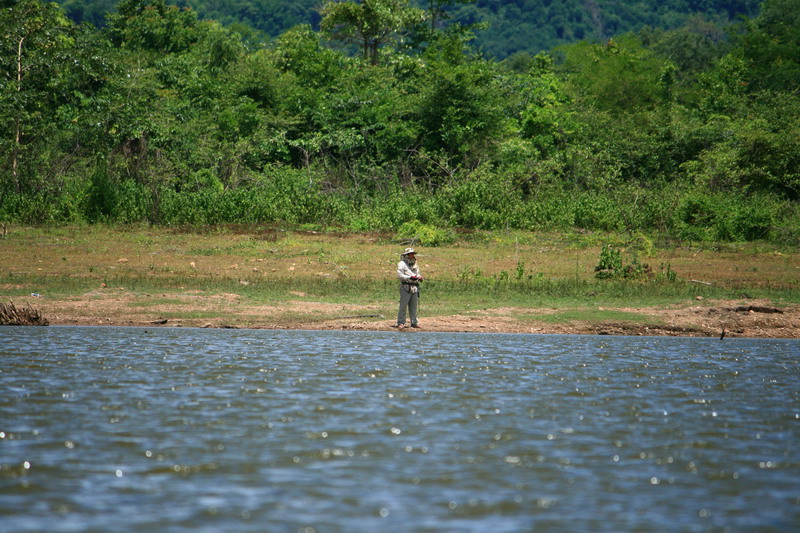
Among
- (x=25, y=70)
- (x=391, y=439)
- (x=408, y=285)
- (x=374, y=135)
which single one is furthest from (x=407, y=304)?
(x=374, y=135)

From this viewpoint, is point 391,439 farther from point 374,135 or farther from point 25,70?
point 374,135

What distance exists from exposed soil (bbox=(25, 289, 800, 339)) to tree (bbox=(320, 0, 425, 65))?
30079 millimetres

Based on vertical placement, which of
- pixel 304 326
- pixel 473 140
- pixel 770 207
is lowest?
pixel 304 326

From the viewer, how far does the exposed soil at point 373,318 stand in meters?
18.6

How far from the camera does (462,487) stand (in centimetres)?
748

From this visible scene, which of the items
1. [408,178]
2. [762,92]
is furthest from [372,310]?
[762,92]

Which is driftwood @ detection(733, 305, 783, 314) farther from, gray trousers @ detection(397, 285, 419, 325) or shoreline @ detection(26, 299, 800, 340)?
gray trousers @ detection(397, 285, 419, 325)

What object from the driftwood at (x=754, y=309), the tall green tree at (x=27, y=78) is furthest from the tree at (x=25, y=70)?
the driftwood at (x=754, y=309)

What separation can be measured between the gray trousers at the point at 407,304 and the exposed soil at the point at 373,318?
0.35 meters

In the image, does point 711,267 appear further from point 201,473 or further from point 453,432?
point 201,473

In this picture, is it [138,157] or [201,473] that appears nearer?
[201,473]

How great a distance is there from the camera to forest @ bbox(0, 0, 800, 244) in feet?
99.1

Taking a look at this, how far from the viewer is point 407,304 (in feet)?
59.5

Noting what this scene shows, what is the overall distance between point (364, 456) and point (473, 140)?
3059 centimetres
